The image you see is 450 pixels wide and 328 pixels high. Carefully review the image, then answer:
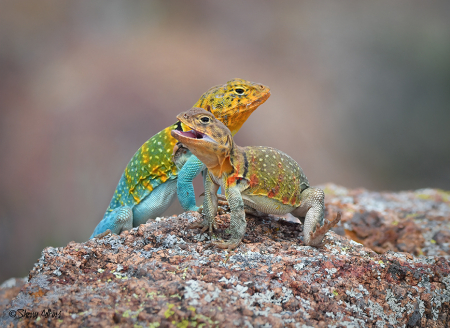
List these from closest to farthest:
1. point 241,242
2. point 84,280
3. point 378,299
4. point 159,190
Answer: point 84,280 < point 378,299 < point 241,242 < point 159,190

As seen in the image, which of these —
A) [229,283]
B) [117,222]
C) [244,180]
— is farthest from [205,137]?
[117,222]

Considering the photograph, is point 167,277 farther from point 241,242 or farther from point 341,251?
point 341,251

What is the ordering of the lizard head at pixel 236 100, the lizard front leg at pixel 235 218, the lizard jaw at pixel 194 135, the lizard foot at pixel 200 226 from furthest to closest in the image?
the lizard head at pixel 236 100 < the lizard foot at pixel 200 226 < the lizard front leg at pixel 235 218 < the lizard jaw at pixel 194 135

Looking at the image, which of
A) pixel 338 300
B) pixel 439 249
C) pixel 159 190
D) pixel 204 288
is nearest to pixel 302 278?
pixel 338 300

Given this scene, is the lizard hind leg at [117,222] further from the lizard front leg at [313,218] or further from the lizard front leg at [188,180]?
the lizard front leg at [313,218]

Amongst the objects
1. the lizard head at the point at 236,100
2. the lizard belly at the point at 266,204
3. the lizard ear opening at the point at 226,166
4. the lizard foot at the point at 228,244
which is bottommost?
the lizard foot at the point at 228,244

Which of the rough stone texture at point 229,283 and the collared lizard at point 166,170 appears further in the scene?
the collared lizard at point 166,170

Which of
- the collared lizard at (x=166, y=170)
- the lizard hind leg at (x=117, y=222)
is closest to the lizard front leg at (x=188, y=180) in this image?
the collared lizard at (x=166, y=170)
